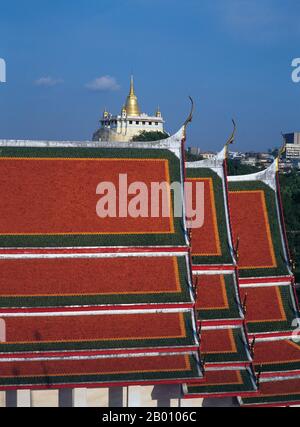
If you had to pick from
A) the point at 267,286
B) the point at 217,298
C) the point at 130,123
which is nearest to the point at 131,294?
the point at 217,298

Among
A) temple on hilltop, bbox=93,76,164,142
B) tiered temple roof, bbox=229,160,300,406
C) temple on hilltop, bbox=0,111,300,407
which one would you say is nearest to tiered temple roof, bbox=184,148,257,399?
temple on hilltop, bbox=0,111,300,407

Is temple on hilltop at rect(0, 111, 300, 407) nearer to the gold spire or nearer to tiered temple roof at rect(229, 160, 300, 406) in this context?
tiered temple roof at rect(229, 160, 300, 406)

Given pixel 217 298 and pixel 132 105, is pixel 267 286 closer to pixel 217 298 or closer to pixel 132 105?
pixel 217 298

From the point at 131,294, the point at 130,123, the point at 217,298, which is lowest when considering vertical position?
the point at 131,294

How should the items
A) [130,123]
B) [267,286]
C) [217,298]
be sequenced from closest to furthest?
[217,298]
[267,286]
[130,123]

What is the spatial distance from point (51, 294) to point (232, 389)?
7604 mm

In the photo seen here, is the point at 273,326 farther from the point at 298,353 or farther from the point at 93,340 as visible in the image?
the point at 93,340

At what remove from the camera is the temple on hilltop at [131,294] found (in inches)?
851

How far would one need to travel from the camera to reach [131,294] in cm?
2288

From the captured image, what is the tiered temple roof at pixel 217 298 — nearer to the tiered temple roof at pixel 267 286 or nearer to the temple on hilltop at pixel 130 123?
the tiered temple roof at pixel 267 286

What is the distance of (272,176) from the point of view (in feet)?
91.9

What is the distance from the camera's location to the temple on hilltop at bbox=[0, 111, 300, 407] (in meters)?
21.6

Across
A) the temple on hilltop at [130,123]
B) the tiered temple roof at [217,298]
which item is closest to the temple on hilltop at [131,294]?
the tiered temple roof at [217,298]
